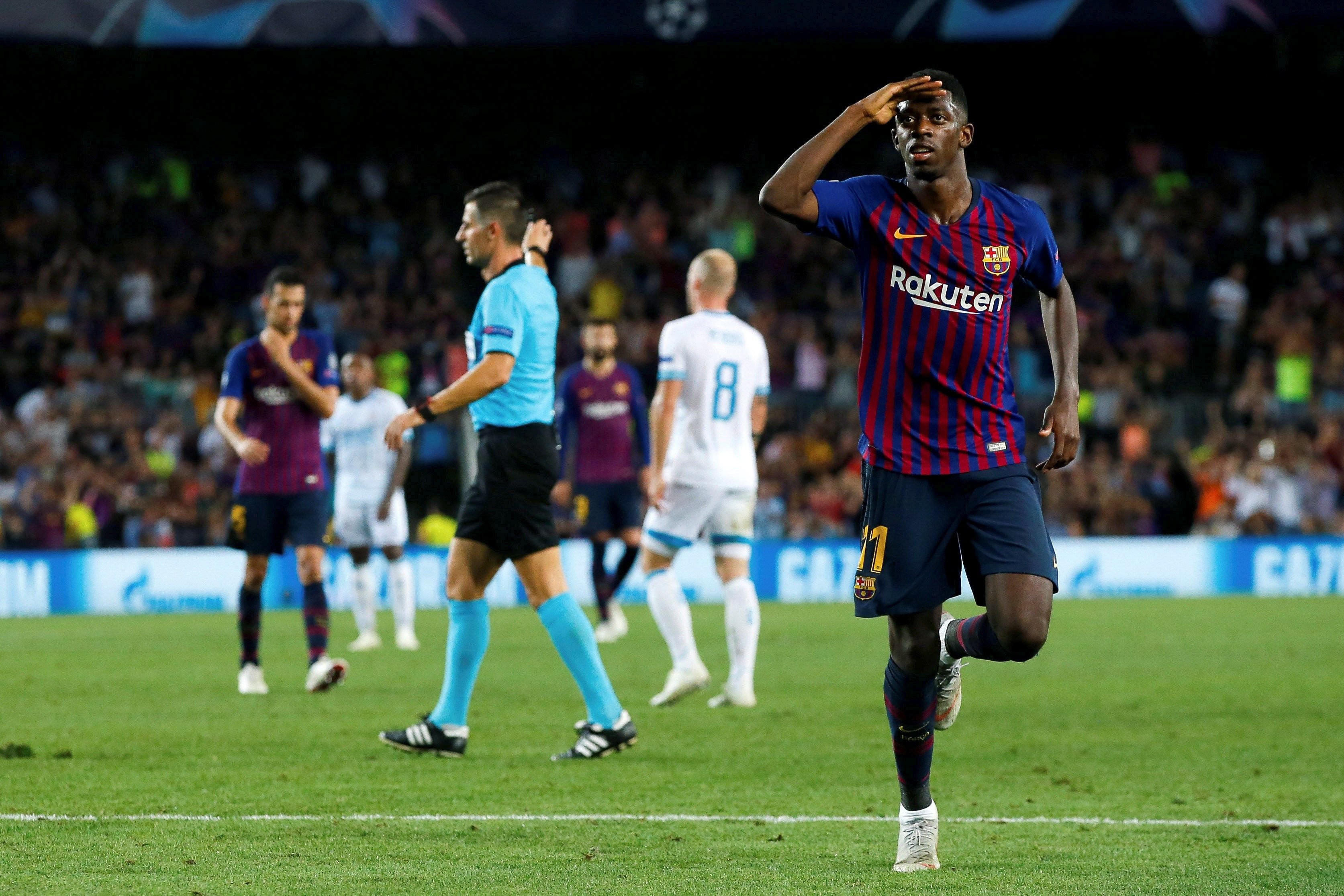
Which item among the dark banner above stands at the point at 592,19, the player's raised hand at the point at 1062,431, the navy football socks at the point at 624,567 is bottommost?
the navy football socks at the point at 624,567

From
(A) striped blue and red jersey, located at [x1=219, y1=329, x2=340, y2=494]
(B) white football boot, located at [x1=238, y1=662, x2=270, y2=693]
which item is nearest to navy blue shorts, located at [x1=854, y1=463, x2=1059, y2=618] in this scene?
(A) striped blue and red jersey, located at [x1=219, y1=329, x2=340, y2=494]

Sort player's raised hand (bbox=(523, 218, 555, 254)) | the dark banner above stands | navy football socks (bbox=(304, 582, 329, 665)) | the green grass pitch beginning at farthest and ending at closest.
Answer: the dark banner above stands, navy football socks (bbox=(304, 582, 329, 665)), player's raised hand (bbox=(523, 218, 555, 254)), the green grass pitch

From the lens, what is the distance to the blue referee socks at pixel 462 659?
7211 mm

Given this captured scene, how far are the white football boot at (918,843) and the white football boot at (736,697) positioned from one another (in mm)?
4167

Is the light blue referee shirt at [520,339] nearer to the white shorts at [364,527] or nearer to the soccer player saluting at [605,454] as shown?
the white shorts at [364,527]

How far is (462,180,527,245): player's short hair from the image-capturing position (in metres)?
7.17

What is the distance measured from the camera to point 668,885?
4684 mm

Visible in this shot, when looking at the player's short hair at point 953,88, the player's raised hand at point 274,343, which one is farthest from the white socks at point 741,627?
the player's short hair at point 953,88

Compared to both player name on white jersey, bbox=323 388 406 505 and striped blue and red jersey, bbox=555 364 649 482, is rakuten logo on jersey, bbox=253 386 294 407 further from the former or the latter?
striped blue and red jersey, bbox=555 364 649 482

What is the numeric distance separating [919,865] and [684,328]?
484 cm

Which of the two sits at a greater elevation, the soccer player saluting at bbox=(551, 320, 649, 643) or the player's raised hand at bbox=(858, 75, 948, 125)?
the player's raised hand at bbox=(858, 75, 948, 125)

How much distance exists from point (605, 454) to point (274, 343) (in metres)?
4.93

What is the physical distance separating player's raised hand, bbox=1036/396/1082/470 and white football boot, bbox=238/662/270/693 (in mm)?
6006

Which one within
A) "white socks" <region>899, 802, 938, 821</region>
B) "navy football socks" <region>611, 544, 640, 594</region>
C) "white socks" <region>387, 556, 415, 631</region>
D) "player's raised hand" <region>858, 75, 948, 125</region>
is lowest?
→ "white socks" <region>899, 802, 938, 821</region>
